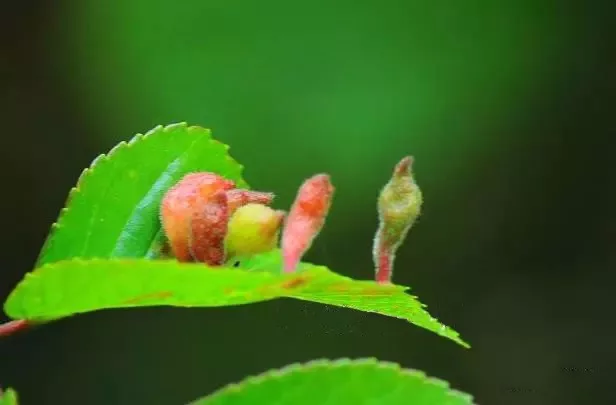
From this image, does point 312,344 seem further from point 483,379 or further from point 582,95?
point 582,95

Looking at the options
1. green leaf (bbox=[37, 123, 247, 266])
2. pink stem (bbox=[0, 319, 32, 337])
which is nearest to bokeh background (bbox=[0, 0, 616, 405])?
green leaf (bbox=[37, 123, 247, 266])

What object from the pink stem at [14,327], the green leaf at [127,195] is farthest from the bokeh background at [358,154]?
the pink stem at [14,327]

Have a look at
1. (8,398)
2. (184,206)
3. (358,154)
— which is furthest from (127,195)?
(358,154)

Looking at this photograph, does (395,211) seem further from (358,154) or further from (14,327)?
(358,154)

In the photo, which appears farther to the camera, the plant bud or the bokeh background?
the bokeh background

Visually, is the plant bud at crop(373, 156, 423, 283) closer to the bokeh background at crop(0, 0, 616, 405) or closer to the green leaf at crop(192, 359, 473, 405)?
the green leaf at crop(192, 359, 473, 405)
